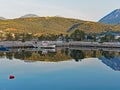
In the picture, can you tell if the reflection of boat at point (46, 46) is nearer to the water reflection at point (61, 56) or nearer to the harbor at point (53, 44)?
the harbor at point (53, 44)

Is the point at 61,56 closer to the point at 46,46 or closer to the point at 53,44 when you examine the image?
the point at 46,46

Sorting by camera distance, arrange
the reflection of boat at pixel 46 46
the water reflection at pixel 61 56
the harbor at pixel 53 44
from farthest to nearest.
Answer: the reflection of boat at pixel 46 46
the harbor at pixel 53 44
the water reflection at pixel 61 56

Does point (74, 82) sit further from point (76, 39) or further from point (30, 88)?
point (76, 39)

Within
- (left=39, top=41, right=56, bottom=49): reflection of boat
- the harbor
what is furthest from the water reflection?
the harbor

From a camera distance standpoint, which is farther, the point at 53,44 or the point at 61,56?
the point at 53,44

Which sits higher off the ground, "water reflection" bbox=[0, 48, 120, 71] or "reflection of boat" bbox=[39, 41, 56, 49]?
"reflection of boat" bbox=[39, 41, 56, 49]

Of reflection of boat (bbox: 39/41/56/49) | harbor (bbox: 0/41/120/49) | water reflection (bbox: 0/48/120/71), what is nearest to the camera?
water reflection (bbox: 0/48/120/71)

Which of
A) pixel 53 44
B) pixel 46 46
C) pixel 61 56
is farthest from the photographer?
pixel 53 44

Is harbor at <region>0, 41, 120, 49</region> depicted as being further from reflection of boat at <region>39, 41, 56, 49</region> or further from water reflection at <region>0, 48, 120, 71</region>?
water reflection at <region>0, 48, 120, 71</region>

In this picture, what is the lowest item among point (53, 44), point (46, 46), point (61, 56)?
point (61, 56)

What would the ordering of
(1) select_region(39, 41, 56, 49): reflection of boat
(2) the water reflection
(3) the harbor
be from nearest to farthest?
(2) the water reflection, (3) the harbor, (1) select_region(39, 41, 56, 49): reflection of boat

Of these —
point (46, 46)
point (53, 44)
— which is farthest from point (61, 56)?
point (53, 44)

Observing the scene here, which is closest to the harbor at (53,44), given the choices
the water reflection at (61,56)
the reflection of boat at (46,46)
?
the reflection of boat at (46,46)

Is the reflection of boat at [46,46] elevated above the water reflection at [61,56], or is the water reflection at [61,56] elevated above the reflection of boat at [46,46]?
the reflection of boat at [46,46]
